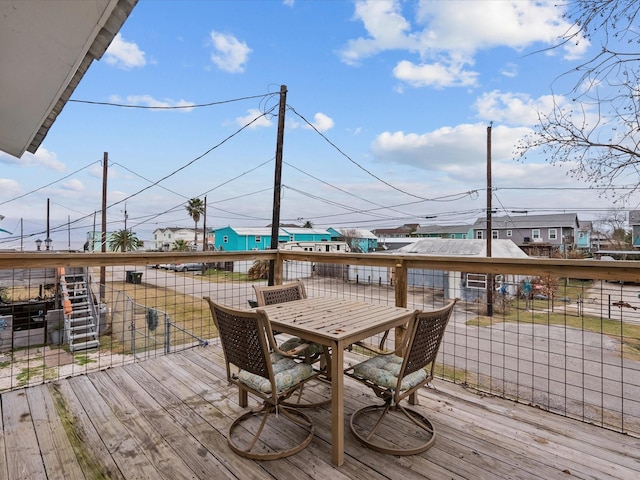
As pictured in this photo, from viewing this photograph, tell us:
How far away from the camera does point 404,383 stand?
6.15ft

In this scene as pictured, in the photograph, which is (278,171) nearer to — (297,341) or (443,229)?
(297,341)

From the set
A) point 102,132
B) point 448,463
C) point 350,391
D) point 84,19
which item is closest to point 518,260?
point 448,463

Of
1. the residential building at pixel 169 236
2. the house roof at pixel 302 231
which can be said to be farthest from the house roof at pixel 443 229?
the residential building at pixel 169 236

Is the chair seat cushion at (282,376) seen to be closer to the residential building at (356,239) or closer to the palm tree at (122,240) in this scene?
the palm tree at (122,240)

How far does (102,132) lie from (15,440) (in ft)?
40.4

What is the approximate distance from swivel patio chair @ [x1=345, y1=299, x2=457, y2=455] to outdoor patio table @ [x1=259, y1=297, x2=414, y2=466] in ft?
0.68

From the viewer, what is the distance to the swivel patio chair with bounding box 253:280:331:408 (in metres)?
2.29

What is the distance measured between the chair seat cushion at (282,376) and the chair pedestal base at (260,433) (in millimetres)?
176

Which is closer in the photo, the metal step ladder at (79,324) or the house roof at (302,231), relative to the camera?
the metal step ladder at (79,324)

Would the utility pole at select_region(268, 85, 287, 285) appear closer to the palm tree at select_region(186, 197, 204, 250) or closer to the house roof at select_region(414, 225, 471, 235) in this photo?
the palm tree at select_region(186, 197, 204, 250)

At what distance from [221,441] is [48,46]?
7.55 feet

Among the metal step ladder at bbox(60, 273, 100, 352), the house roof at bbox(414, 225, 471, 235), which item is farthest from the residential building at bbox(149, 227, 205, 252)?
the metal step ladder at bbox(60, 273, 100, 352)

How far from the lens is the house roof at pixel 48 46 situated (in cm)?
146

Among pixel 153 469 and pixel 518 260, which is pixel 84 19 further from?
pixel 518 260
